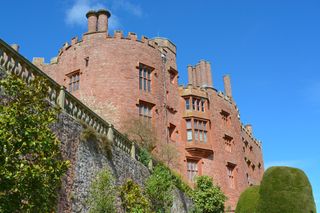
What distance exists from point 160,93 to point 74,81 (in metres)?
6.26

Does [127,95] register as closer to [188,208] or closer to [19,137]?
[188,208]

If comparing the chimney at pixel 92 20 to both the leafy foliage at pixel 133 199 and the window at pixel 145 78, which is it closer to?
the window at pixel 145 78

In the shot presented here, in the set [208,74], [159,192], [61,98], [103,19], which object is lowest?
[159,192]

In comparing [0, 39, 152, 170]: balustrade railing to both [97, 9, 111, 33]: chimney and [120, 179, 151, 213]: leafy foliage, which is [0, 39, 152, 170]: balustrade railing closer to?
[120, 179, 151, 213]: leafy foliage

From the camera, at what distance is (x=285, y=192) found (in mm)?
17469

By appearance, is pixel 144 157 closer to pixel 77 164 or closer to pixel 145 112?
pixel 77 164

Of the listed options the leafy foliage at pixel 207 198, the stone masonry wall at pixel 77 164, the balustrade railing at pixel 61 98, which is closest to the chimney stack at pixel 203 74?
the leafy foliage at pixel 207 198

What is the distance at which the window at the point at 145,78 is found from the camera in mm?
29578

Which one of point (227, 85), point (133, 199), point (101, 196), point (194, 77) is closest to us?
point (101, 196)

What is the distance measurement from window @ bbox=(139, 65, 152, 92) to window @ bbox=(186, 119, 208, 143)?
210 inches

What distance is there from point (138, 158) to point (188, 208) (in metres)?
6.57

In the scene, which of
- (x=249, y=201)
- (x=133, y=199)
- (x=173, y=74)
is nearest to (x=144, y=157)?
(x=133, y=199)

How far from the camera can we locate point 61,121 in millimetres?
13250

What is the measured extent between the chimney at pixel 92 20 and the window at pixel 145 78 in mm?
4726
